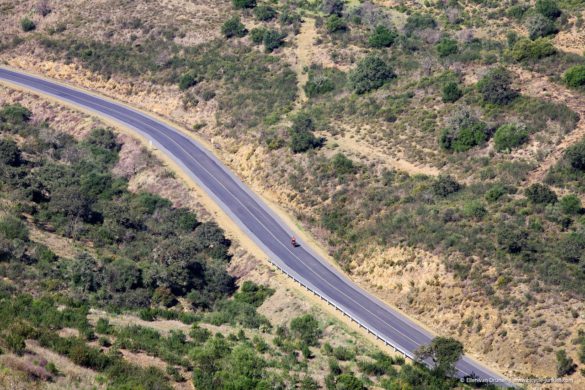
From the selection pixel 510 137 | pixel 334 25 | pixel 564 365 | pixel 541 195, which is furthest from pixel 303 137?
pixel 564 365

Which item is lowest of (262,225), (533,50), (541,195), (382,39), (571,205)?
(262,225)

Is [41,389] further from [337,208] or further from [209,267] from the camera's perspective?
[337,208]

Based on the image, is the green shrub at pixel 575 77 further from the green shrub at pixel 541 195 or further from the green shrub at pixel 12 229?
the green shrub at pixel 12 229

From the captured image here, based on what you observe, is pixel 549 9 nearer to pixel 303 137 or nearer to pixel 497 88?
pixel 497 88

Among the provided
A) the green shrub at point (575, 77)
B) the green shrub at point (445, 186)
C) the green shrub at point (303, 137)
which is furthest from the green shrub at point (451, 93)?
the green shrub at point (445, 186)

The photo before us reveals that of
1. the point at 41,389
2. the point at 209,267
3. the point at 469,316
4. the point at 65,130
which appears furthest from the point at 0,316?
the point at 65,130
